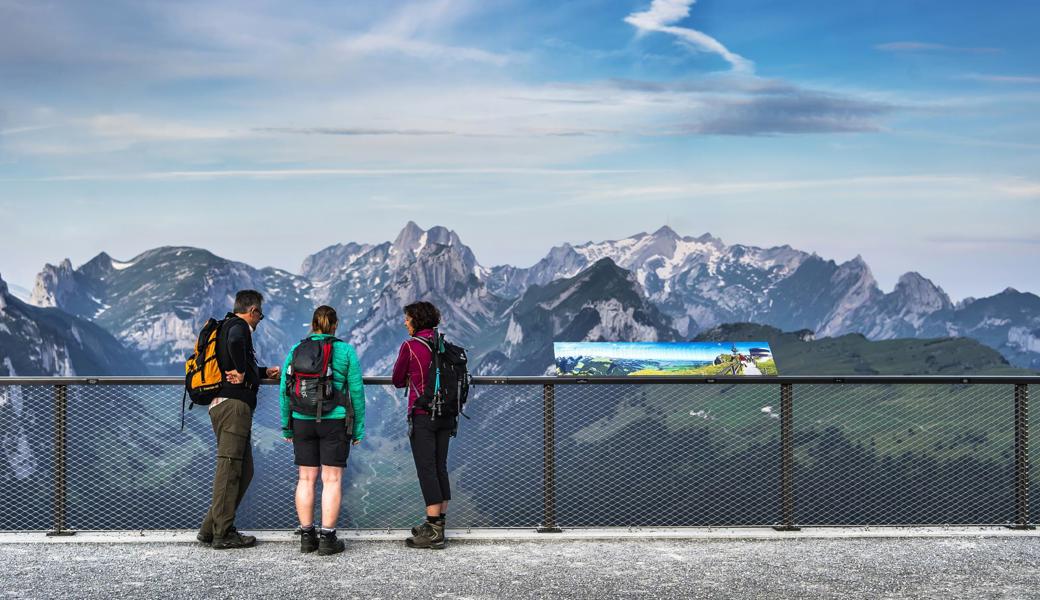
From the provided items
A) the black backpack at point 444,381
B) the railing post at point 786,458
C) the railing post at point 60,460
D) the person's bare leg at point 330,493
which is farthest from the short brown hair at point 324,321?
the railing post at point 786,458

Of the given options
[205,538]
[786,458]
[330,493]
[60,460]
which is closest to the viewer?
[330,493]

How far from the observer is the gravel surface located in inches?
303

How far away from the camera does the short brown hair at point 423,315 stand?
8547 mm

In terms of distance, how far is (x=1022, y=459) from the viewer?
1040 cm

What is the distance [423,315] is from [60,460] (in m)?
3.87

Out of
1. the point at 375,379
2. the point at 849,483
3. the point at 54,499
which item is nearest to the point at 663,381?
the point at 375,379

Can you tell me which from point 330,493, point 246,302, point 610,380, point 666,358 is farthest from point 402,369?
point 666,358

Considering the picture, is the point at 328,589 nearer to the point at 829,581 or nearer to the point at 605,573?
the point at 605,573

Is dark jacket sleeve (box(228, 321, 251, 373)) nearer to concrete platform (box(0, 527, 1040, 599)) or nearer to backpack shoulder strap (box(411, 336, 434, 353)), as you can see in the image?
backpack shoulder strap (box(411, 336, 434, 353))

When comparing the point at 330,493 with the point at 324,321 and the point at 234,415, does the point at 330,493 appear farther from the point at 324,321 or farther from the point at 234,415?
the point at 324,321

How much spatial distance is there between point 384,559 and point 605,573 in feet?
5.80

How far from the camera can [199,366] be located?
337 inches

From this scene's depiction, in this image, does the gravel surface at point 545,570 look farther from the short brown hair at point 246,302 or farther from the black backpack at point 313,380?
the short brown hair at point 246,302

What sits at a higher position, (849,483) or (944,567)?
(944,567)
